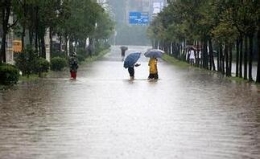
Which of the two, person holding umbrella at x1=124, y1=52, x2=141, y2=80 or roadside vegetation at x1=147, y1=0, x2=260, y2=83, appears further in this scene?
person holding umbrella at x1=124, y1=52, x2=141, y2=80

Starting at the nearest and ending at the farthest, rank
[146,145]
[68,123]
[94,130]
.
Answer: [146,145] < [94,130] < [68,123]

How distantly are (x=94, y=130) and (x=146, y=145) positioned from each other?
2285 mm

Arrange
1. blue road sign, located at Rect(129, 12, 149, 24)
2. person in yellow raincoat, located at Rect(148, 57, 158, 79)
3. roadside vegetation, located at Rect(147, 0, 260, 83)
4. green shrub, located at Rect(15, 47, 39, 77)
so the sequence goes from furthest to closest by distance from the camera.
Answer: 1. blue road sign, located at Rect(129, 12, 149, 24)
2. green shrub, located at Rect(15, 47, 39, 77)
3. person in yellow raincoat, located at Rect(148, 57, 158, 79)
4. roadside vegetation, located at Rect(147, 0, 260, 83)

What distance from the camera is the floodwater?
10930 millimetres

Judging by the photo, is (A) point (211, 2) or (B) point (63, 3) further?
(B) point (63, 3)

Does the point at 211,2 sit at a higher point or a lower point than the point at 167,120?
higher

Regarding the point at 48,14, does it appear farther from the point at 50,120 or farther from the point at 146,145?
the point at 146,145

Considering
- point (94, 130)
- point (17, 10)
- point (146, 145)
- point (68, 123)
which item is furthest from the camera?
point (17, 10)

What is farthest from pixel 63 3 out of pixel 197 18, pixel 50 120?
pixel 50 120

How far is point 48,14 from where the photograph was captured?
4525 centimetres

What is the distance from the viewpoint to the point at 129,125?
14.5 m

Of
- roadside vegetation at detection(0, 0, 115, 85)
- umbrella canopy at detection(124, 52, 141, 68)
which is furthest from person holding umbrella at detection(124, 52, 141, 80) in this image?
roadside vegetation at detection(0, 0, 115, 85)

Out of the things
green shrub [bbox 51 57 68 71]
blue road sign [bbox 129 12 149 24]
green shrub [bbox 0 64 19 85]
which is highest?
blue road sign [bbox 129 12 149 24]

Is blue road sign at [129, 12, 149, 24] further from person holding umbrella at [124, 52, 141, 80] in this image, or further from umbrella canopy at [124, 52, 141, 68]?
person holding umbrella at [124, 52, 141, 80]
